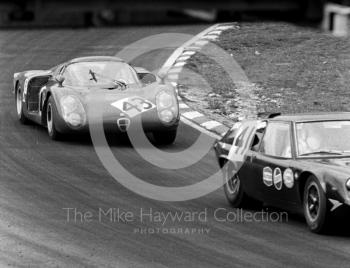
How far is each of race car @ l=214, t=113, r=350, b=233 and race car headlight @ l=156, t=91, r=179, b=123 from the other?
3.22m

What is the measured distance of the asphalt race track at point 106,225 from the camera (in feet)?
25.8

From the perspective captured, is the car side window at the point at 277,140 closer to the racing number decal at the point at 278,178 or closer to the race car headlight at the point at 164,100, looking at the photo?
the racing number decal at the point at 278,178

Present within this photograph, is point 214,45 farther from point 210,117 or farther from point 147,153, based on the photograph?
point 147,153

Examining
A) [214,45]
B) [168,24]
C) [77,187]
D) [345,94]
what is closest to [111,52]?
[214,45]

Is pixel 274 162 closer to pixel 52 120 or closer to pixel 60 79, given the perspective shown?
pixel 52 120

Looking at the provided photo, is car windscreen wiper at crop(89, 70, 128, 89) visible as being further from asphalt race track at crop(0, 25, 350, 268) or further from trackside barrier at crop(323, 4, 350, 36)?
trackside barrier at crop(323, 4, 350, 36)

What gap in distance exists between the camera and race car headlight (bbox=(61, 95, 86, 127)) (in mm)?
13891

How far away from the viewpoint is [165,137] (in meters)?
14.2

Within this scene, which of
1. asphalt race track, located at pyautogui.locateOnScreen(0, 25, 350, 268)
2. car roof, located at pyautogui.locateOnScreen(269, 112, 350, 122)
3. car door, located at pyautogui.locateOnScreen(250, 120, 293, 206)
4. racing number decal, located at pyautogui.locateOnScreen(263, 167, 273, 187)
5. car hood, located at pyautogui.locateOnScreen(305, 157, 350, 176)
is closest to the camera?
asphalt race track, located at pyautogui.locateOnScreen(0, 25, 350, 268)

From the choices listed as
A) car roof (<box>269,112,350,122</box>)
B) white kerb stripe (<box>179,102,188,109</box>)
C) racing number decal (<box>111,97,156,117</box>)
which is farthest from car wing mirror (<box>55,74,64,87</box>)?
car roof (<box>269,112,350,122</box>)

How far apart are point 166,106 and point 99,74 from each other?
136 centimetres

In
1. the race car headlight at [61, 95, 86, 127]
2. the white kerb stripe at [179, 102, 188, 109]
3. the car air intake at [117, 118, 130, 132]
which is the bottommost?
the white kerb stripe at [179, 102, 188, 109]

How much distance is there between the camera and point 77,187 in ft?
36.7

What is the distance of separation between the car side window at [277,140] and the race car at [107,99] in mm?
4085
